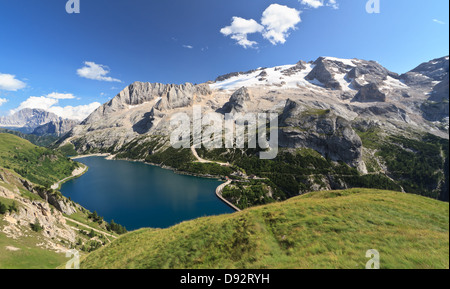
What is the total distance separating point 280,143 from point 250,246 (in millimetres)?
159723

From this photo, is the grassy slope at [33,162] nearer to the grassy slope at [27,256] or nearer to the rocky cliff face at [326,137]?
the grassy slope at [27,256]

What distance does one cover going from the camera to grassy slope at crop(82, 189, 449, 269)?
9789 mm

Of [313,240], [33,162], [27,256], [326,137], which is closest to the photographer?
[313,240]

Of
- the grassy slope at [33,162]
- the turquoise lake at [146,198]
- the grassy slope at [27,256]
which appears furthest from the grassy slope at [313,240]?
the grassy slope at [33,162]

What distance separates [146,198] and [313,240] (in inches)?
3994

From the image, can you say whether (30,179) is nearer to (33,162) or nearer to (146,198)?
(33,162)

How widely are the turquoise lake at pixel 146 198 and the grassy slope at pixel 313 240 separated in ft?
157

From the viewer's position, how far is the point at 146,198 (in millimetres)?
96125

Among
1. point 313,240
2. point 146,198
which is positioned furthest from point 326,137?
point 313,240

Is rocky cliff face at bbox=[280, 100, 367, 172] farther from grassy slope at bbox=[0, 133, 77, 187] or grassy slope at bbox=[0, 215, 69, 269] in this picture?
grassy slope at bbox=[0, 133, 77, 187]

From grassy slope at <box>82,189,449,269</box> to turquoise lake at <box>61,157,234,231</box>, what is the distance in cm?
4779

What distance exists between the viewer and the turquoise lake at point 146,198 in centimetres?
7569

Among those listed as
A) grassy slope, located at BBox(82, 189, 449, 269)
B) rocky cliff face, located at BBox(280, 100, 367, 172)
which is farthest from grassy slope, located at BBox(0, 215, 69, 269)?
rocky cliff face, located at BBox(280, 100, 367, 172)
